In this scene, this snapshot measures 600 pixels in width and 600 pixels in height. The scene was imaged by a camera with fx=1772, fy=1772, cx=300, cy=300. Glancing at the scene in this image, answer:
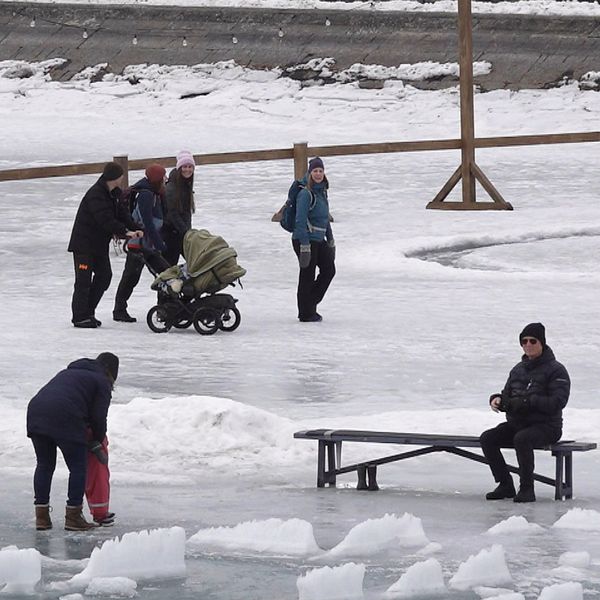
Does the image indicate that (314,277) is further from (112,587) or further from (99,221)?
(112,587)

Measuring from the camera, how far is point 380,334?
548 inches

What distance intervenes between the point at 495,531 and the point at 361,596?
1331mm

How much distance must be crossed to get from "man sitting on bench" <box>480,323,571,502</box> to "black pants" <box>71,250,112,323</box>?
5.69 m

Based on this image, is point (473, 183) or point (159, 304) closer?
point (159, 304)

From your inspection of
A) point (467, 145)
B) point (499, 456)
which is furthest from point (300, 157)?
→ point (499, 456)

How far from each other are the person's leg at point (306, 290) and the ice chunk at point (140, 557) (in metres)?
6.69

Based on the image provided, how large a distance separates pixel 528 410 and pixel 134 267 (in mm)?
6012

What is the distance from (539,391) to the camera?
29.6 feet

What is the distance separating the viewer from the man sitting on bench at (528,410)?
8.96 m

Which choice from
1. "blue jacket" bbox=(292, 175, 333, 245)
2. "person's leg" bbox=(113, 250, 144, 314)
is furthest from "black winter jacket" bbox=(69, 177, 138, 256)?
"blue jacket" bbox=(292, 175, 333, 245)

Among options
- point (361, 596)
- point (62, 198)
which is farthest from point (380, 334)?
point (62, 198)

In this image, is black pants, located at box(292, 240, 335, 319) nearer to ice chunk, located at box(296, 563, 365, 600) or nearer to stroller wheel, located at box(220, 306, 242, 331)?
stroller wheel, located at box(220, 306, 242, 331)

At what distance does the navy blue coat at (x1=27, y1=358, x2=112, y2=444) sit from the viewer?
26.8 ft

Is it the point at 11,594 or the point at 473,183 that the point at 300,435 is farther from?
the point at 473,183
